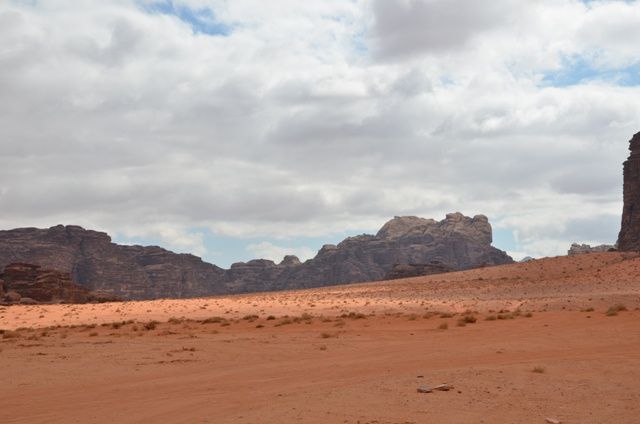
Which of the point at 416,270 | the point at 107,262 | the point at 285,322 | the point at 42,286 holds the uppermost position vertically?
the point at 107,262

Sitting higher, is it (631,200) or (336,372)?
(631,200)

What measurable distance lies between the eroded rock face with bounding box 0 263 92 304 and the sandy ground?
55.0 m

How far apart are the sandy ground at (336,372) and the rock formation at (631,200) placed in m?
75.8

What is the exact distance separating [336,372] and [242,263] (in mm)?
175172

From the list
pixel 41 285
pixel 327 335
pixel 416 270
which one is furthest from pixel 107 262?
pixel 327 335

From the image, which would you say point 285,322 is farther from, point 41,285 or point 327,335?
point 41,285

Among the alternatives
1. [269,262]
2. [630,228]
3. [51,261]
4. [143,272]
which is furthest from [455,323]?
[269,262]

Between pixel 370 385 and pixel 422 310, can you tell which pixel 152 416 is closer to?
pixel 370 385

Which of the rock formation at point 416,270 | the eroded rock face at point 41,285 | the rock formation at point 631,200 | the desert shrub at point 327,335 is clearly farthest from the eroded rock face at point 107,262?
the desert shrub at point 327,335

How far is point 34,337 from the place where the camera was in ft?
79.7

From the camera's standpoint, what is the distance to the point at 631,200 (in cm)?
9894

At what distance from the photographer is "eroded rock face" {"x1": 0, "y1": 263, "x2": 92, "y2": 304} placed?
77625 mm

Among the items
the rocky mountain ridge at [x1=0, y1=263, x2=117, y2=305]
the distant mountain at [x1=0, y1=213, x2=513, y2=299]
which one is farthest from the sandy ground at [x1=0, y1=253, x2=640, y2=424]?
the distant mountain at [x1=0, y1=213, x2=513, y2=299]

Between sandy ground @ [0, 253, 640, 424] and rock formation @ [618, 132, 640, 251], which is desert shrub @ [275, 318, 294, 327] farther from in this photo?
rock formation @ [618, 132, 640, 251]
